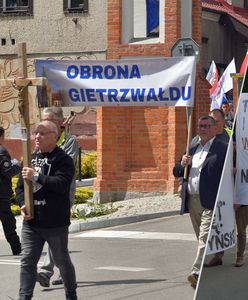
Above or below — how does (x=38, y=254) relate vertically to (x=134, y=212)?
above

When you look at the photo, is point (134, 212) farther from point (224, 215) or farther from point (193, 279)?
point (224, 215)

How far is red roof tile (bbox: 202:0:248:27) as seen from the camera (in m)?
31.7

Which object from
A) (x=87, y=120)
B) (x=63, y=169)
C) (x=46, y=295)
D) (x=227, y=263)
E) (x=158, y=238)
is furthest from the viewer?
(x=87, y=120)

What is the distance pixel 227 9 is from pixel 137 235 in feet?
66.4

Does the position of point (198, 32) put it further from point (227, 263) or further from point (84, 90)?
point (227, 263)

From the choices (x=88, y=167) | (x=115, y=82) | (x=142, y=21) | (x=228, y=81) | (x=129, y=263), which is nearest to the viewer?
(x=129, y=263)

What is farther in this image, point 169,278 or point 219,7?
point 219,7

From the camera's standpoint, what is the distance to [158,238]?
13398 mm

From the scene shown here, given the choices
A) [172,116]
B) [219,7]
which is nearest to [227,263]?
[172,116]

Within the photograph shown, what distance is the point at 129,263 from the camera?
11.3m

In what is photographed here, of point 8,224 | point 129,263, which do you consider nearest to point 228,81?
point 8,224

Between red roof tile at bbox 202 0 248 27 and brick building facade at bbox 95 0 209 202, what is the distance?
46.8 ft

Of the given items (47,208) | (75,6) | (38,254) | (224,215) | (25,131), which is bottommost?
(38,254)

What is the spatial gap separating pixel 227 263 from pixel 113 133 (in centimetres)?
1246
